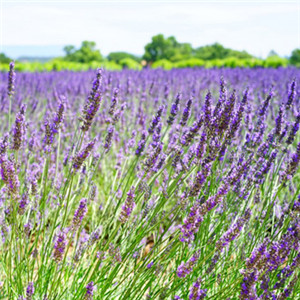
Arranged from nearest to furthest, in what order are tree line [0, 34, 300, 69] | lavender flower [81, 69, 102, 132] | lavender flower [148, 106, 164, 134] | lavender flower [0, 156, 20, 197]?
lavender flower [0, 156, 20, 197]
lavender flower [81, 69, 102, 132]
lavender flower [148, 106, 164, 134]
tree line [0, 34, 300, 69]

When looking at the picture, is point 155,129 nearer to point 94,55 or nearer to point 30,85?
point 30,85

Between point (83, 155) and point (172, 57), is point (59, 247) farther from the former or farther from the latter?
point (172, 57)

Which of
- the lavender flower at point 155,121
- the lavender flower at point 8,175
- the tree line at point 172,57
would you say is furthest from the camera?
the tree line at point 172,57

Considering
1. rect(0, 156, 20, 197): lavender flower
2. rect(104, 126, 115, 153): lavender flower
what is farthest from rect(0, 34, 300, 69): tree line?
rect(0, 156, 20, 197): lavender flower

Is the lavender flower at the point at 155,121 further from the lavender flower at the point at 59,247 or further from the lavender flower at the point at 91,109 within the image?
the lavender flower at the point at 59,247

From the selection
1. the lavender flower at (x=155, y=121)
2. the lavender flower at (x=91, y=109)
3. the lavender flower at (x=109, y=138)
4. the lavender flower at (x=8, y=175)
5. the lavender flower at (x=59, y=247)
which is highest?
the lavender flower at (x=91, y=109)

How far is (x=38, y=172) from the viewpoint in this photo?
282cm

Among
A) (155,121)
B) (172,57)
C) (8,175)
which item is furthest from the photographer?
(172,57)

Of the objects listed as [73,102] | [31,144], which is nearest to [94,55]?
[73,102]

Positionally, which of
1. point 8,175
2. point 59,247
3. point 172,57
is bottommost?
point 59,247

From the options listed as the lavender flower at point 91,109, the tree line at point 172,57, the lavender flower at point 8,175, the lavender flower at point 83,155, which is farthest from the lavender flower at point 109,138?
the tree line at point 172,57

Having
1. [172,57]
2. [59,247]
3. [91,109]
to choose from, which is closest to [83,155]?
[91,109]

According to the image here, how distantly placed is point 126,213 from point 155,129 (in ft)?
2.95

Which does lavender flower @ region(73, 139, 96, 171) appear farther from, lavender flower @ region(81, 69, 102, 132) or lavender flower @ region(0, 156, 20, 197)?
lavender flower @ region(0, 156, 20, 197)
